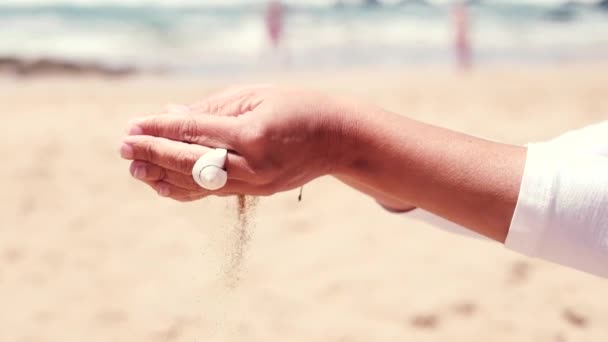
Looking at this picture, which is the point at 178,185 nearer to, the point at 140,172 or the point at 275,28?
the point at 140,172

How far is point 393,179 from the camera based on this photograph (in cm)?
124

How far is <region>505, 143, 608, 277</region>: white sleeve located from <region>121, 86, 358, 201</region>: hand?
1.03 ft

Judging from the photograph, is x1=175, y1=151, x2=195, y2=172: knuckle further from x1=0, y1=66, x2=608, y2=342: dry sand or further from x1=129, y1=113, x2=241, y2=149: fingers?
x1=0, y1=66, x2=608, y2=342: dry sand

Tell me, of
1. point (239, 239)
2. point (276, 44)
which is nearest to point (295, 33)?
point (276, 44)

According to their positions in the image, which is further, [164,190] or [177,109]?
[177,109]

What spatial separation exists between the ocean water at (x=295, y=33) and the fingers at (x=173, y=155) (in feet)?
27.6

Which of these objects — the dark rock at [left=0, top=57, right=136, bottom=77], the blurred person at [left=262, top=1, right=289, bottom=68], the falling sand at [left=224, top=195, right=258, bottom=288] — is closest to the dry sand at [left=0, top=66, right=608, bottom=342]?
the falling sand at [left=224, top=195, right=258, bottom=288]

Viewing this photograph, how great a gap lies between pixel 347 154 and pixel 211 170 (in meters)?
0.25

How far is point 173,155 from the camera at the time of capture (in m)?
1.24

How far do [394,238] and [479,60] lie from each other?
7.38 meters

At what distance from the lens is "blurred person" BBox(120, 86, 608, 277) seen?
1186 millimetres

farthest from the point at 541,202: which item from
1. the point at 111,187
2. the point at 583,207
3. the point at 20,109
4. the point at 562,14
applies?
the point at 562,14

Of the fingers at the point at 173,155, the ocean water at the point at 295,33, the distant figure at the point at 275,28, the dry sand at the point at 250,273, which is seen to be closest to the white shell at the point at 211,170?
the fingers at the point at 173,155

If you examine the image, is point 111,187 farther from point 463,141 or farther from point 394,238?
point 463,141
